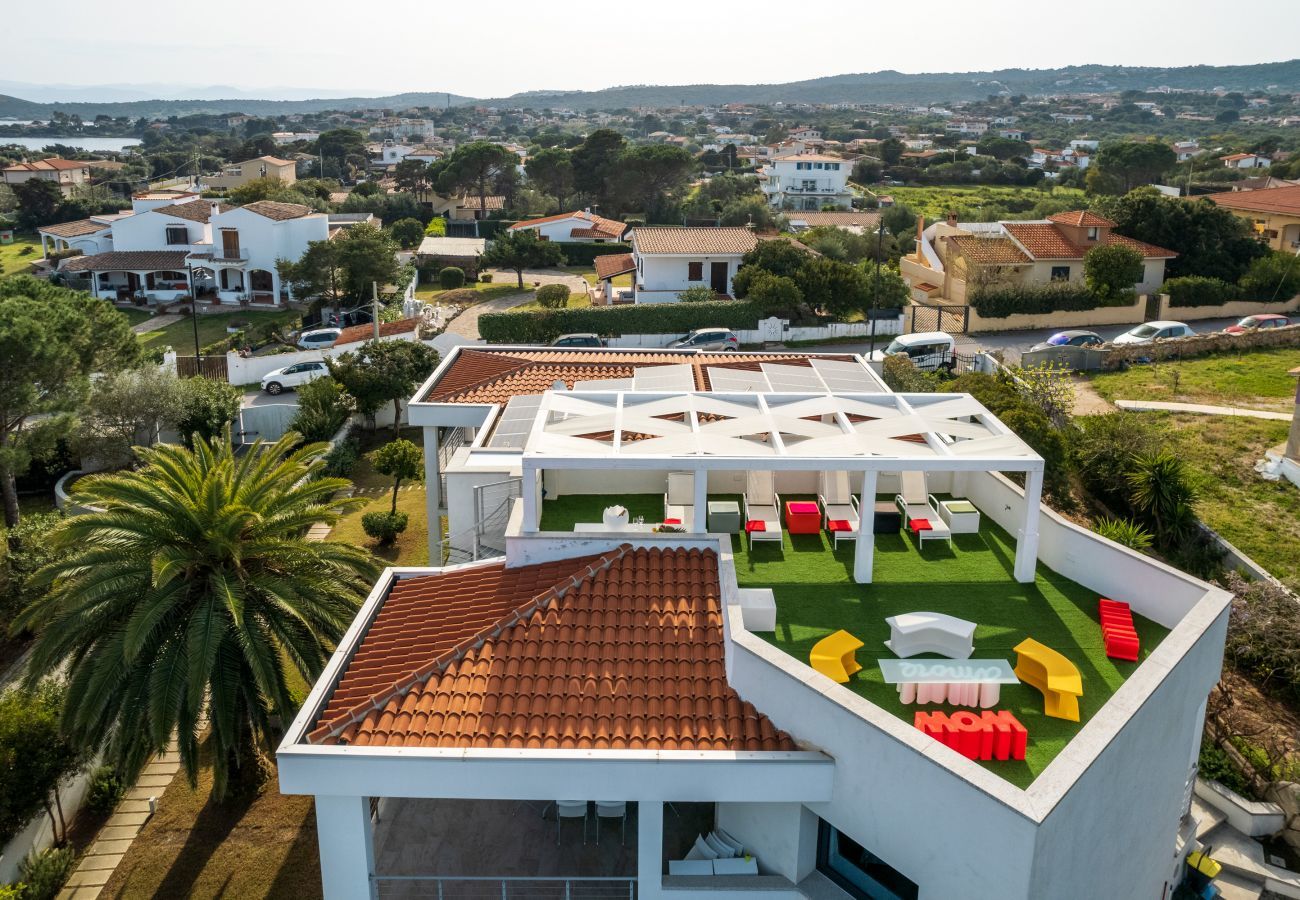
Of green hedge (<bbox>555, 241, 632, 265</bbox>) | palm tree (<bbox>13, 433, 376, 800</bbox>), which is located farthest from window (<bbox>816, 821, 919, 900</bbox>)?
green hedge (<bbox>555, 241, 632, 265</bbox>)

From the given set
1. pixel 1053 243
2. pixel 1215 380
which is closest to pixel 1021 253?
pixel 1053 243

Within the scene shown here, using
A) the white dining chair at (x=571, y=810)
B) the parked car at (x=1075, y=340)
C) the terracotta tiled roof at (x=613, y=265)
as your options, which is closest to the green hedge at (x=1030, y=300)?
the parked car at (x=1075, y=340)

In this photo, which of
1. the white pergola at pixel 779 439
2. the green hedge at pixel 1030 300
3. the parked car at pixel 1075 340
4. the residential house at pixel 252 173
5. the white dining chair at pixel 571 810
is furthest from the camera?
the residential house at pixel 252 173

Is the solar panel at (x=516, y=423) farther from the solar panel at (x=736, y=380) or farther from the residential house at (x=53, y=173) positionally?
the residential house at (x=53, y=173)

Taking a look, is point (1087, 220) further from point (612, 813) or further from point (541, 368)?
point (612, 813)

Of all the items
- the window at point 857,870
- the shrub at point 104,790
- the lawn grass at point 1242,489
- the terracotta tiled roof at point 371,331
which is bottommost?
the shrub at point 104,790

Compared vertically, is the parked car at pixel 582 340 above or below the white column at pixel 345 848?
below

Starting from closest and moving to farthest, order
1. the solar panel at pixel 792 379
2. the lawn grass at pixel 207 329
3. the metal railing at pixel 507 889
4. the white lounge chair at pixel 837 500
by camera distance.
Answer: the metal railing at pixel 507 889 → the white lounge chair at pixel 837 500 → the solar panel at pixel 792 379 → the lawn grass at pixel 207 329
